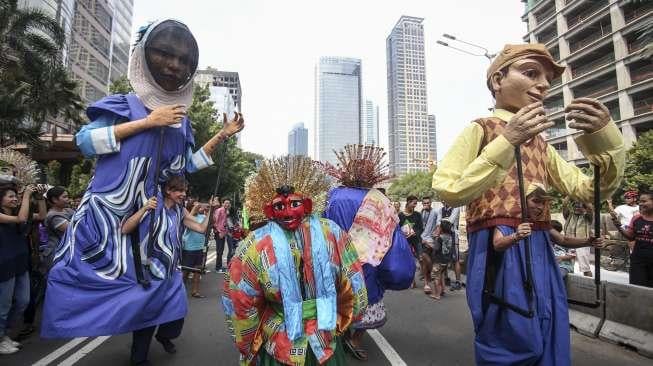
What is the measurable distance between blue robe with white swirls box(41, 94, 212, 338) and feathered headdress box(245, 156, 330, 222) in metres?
0.93

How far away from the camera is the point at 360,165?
174 inches

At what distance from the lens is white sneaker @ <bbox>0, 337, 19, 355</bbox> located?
4098 millimetres

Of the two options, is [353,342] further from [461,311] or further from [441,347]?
[461,311]

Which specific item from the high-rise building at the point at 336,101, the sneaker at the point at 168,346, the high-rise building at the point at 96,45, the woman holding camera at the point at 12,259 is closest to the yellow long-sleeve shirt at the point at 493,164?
the sneaker at the point at 168,346

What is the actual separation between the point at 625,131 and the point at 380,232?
1405 inches

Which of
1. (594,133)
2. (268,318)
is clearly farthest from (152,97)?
(594,133)

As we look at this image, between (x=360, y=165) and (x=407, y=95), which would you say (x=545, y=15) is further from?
(x=360, y=165)

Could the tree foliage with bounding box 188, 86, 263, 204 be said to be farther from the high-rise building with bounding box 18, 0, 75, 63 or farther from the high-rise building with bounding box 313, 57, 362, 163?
the high-rise building with bounding box 313, 57, 362, 163

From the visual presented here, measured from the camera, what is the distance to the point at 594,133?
2105 millimetres

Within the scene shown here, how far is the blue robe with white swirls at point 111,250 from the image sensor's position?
284cm

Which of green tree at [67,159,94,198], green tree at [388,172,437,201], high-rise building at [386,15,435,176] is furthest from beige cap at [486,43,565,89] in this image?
high-rise building at [386,15,435,176]

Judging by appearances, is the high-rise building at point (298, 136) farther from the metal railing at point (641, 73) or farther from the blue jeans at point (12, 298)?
the blue jeans at point (12, 298)

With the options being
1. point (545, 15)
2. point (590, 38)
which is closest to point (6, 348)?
point (590, 38)

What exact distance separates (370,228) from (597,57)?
41.8m
